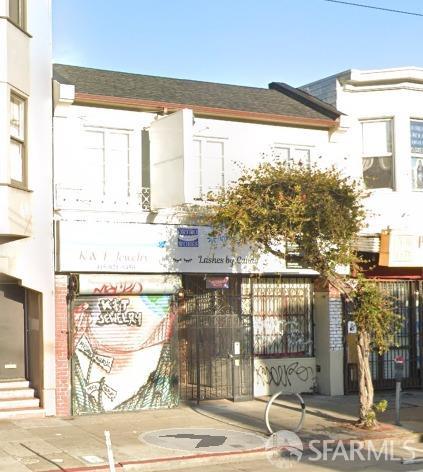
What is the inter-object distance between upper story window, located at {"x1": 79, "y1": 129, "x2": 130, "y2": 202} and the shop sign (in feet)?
20.2

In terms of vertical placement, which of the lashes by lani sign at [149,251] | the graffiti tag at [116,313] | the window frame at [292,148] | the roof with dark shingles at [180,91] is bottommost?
the graffiti tag at [116,313]

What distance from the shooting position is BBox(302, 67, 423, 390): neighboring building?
19.0 metres

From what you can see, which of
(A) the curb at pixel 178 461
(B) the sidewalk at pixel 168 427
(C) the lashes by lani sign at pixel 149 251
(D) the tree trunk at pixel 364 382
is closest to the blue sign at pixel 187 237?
(C) the lashes by lani sign at pixel 149 251

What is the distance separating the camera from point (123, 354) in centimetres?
1648

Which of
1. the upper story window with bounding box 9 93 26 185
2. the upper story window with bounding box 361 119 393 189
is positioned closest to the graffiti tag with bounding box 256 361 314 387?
the upper story window with bounding box 361 119 393 189

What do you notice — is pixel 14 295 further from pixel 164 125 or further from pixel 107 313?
pixel 164 125

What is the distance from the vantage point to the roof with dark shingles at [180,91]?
17438 mm

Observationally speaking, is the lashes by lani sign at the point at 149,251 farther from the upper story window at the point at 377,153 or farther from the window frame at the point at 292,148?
the upper story window at the point at 377,153

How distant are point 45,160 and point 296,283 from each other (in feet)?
22.4

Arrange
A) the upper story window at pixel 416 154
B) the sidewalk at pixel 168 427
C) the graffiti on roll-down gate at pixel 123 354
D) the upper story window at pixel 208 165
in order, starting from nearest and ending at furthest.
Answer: the sidewalk at pixel 168 427, the graffiti on roll-down gate at pixel 123 354, the upper story window at pixel 208 165, the upper story window at pixel 416 154

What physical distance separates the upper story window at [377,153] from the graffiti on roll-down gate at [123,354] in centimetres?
609

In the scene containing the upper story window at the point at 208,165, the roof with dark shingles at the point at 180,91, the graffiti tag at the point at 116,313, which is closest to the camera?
the graffiti tag at the point at 116,313

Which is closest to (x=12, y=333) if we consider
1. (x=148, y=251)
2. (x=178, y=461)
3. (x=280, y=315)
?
(x=148, y=251)

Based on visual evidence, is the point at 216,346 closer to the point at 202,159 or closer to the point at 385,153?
the point at 202,159
